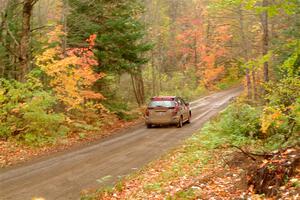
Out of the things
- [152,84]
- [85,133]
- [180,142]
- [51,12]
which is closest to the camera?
[180,142]

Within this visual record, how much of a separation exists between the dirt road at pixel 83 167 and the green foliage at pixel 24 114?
232cm

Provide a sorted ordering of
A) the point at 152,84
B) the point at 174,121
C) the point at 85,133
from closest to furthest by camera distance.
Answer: the point at 85,133, the point at 174,121, the point at 152,84

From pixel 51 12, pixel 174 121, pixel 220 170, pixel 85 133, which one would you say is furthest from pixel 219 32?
pixel 220 170

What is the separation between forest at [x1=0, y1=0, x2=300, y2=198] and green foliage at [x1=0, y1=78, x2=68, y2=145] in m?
0.04

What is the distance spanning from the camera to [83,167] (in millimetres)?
12648

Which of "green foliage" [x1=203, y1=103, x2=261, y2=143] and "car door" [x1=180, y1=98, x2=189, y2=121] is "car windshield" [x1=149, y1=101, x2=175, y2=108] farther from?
"green foliage" [x1=203, y1=103, x2=261, y2=143]

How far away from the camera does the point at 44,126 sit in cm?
1736

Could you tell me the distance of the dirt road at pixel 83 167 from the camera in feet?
33.2

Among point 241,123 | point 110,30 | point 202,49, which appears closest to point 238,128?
point 241,123

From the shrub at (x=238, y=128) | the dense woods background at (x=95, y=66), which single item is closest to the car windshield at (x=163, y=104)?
the dense woods background at (x=95, y=66)

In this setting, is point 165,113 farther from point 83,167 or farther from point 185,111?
point 83,167

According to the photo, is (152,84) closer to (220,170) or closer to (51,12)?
(51,12)

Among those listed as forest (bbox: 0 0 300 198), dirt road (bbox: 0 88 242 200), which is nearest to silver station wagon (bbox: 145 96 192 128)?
forest (bbox: 0 0 300 198)

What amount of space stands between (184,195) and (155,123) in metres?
14.2
